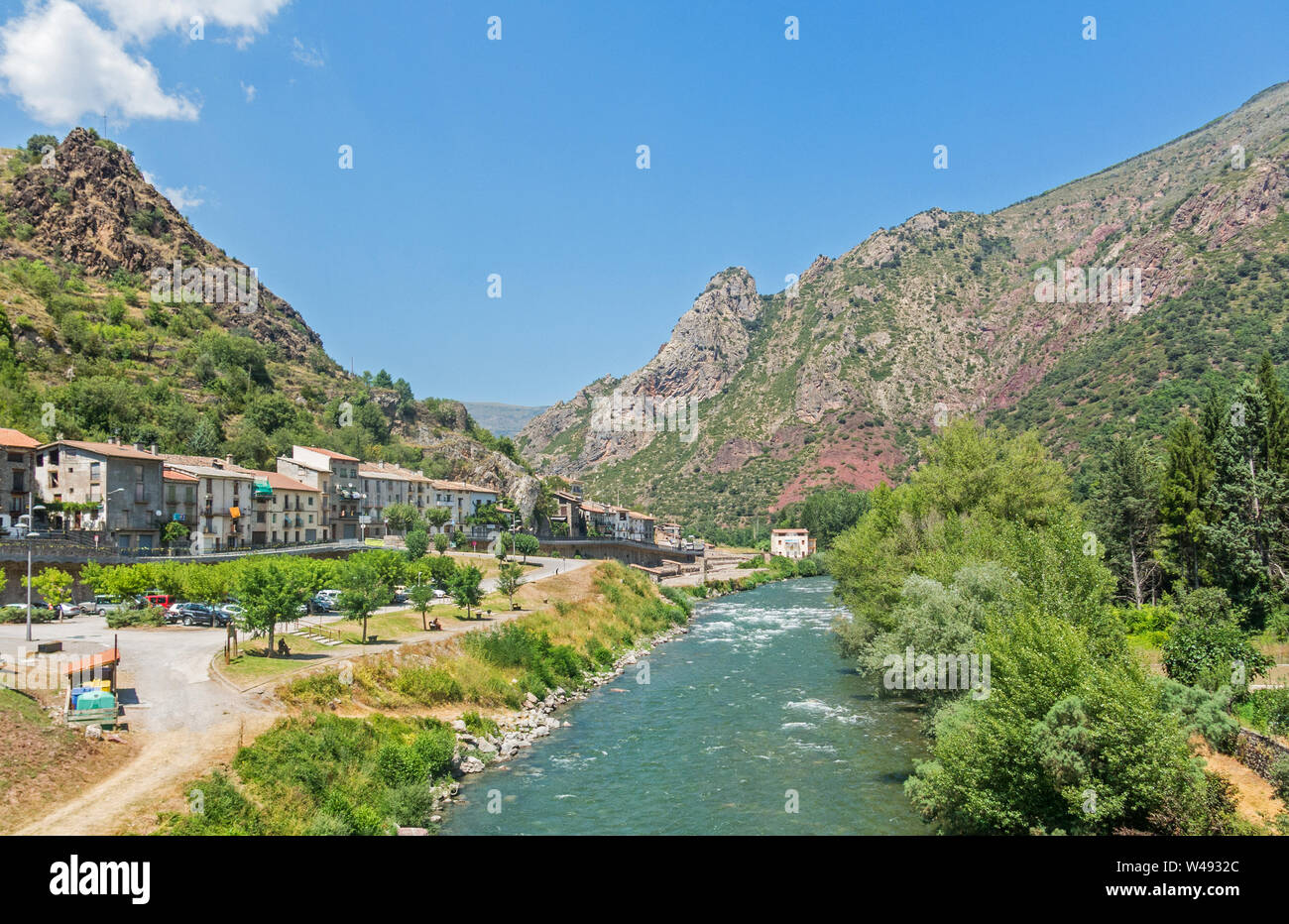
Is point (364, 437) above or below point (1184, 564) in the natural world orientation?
above

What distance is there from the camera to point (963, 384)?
19838cm

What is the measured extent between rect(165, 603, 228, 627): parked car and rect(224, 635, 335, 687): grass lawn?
6973 mm

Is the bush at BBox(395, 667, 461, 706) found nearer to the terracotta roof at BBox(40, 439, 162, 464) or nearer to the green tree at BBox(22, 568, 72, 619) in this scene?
the green tree at BBox(22, 568, 72, 619)

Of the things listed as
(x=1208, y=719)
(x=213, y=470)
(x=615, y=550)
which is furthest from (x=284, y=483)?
(x=1208, y=719)

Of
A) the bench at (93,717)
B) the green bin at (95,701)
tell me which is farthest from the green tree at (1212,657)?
the green bin at (95,701)

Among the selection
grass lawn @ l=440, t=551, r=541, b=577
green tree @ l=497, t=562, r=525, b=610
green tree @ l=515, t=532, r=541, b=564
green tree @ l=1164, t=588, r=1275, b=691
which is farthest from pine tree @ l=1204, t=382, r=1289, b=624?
green tree @ l=515, t=532, r=541, b=564

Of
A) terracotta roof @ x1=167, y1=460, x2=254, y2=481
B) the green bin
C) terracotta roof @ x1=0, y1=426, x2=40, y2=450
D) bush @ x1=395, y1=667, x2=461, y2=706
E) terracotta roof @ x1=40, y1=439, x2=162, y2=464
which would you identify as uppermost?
terracotta roof @ x1=0, y1=426, x2=40, y2=450

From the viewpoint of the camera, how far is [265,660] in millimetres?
33906

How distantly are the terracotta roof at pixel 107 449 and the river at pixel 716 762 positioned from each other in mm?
41135

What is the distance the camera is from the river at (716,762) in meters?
24.1

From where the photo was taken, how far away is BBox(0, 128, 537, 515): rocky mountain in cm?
8669
